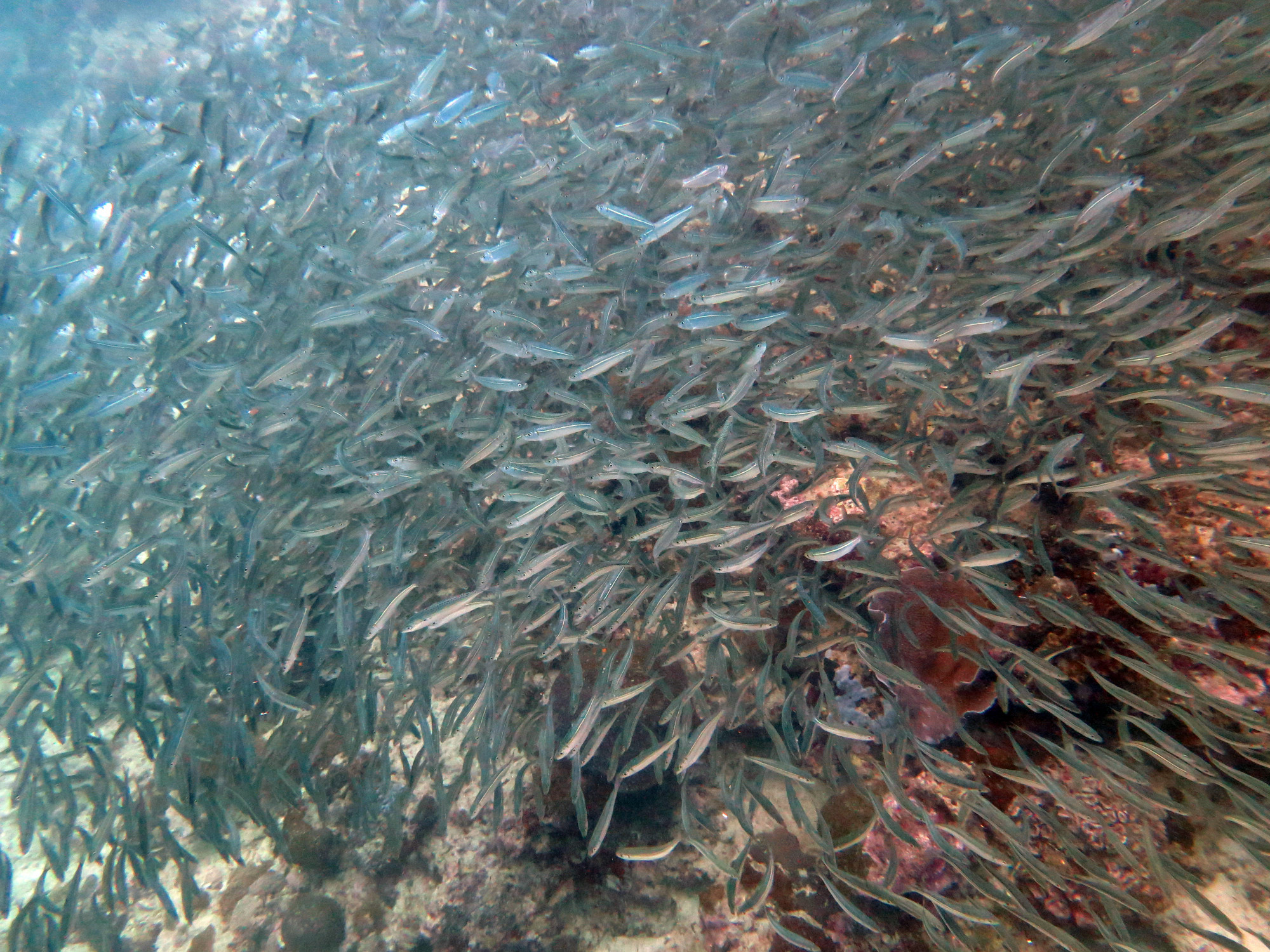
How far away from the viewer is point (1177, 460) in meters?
3.46

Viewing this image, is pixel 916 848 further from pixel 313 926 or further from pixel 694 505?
pixel 313 926

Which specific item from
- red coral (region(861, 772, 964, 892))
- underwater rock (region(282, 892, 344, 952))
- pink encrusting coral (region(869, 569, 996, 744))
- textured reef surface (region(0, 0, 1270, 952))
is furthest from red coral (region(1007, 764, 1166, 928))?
underwater rock (region(282, 892, 344, 952))

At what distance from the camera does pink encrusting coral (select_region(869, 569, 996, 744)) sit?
4094 mm

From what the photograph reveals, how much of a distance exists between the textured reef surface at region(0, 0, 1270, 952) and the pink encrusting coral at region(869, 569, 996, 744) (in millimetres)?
37

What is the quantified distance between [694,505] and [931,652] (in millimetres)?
2161

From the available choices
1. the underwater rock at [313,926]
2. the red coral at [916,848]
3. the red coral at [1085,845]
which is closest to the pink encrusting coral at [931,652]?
the red coral at [916,848]

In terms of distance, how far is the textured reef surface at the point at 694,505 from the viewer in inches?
139

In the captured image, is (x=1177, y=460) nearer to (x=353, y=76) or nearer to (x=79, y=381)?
(x=79, y=381)

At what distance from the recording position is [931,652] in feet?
13.8

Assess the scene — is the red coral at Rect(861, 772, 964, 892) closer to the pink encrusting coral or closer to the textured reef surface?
the textured reef surface

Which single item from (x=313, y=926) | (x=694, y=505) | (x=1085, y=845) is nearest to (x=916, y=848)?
(x=1085, y=845)

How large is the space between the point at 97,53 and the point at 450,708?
2998 centimetres

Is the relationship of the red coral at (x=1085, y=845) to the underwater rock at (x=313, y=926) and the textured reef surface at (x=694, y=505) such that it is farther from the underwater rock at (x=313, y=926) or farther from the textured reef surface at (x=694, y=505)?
the underwater rock at (x=313, y=926)

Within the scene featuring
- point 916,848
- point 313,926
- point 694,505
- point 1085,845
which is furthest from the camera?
point 313,926
